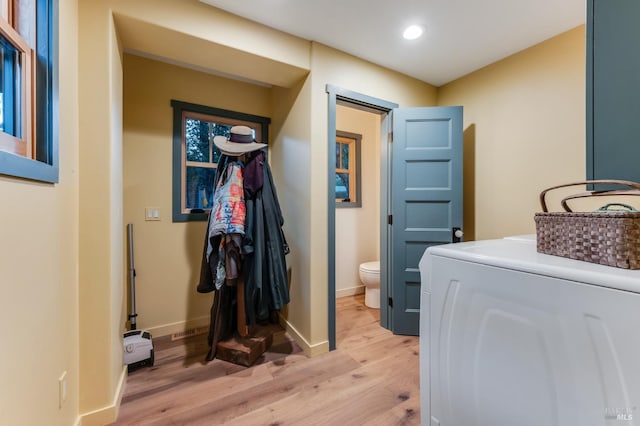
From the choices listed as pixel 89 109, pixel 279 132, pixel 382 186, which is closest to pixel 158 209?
pixel 89 109

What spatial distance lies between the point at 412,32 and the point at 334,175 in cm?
120

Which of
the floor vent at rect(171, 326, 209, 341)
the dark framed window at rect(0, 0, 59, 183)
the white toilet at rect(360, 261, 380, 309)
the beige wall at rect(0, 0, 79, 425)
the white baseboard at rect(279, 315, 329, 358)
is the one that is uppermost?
the dark framed window at rect(0, 0, 59, 183)

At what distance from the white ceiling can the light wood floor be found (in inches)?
97.6

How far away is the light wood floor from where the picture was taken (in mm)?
1429

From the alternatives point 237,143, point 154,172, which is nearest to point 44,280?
point 237,143

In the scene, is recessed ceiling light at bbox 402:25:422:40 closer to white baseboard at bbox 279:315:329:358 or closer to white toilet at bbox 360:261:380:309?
white toilet at bbox 360:261:380:309

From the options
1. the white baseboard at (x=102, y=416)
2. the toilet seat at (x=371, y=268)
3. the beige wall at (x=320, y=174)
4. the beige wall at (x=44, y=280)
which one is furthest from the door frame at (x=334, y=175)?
the beige wall at (x=44, y=280)

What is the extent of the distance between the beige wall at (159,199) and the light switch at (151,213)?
27 millimetres

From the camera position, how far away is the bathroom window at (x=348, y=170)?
135 inches

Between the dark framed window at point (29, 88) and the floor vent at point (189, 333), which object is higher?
the dark framed window at point (29, 88)

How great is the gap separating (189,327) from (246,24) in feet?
8.49

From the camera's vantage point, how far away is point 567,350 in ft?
1.81

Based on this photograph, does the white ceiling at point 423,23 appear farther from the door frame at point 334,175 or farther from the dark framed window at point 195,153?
the dark framed window at point 195,153

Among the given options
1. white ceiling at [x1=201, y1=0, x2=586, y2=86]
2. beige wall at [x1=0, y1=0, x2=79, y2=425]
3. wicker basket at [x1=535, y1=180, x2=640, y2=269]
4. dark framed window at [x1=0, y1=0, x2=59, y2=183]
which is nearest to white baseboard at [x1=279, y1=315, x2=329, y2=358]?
beige wall at [x1=0, y1=0, x2=79, y2=425]
